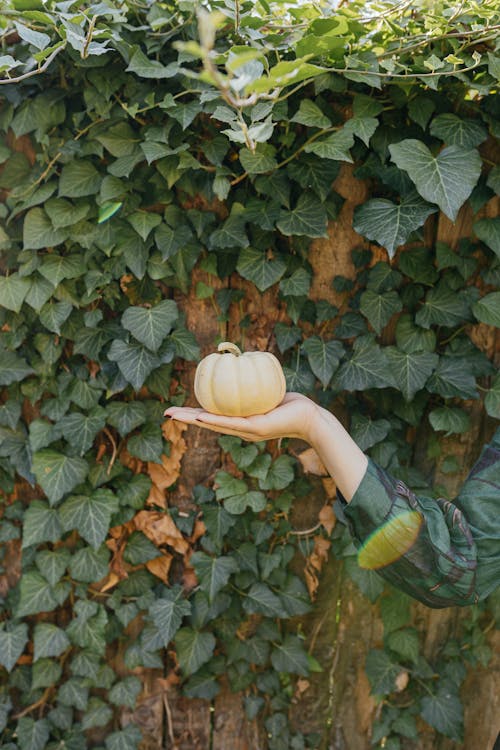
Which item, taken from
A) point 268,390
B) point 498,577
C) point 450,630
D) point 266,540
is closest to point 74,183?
point 268,390

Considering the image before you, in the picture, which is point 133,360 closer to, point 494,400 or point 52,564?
point 52,564

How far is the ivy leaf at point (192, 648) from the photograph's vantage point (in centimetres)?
182

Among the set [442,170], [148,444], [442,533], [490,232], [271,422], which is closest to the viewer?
[442,533]

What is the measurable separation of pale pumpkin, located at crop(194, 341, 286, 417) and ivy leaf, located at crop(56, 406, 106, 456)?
0.49 meters

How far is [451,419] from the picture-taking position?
169cm

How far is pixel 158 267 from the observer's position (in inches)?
65.7

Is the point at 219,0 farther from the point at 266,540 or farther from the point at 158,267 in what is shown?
the point at 266,540

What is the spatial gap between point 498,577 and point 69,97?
58.8 inches

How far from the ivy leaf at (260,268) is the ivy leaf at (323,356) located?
190 millimetres

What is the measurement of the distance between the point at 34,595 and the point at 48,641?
0.49ft

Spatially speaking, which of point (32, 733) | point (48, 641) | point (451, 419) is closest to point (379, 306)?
point (451, 419)

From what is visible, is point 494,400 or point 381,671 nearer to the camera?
point 494,400

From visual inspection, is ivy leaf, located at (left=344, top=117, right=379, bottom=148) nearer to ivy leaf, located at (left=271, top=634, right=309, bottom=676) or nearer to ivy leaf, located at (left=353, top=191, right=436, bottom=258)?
ivy leaf, located at (left=353, top=191, right=436, bottom=258)

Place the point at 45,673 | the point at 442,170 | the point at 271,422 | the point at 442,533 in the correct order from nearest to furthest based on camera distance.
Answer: the point at 442,533, the point at 271,422, the point at 442,170, the point at 45,673
